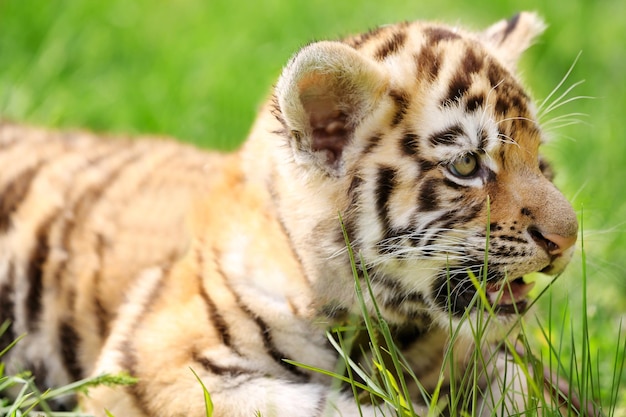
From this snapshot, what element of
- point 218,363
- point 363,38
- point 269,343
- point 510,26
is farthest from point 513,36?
point 218,363

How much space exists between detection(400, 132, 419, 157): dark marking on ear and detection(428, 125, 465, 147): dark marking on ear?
36 mm

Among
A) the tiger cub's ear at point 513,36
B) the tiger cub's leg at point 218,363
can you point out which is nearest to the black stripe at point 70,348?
the tiger cub's leg at point 218,363

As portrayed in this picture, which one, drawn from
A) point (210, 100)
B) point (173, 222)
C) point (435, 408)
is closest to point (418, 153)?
point (435, 408)

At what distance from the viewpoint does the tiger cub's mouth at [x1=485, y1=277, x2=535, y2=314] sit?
7.51 feet

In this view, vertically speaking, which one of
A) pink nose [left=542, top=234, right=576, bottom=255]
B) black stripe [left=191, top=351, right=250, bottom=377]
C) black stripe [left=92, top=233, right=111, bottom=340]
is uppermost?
pink nose [left=542, top=234, right=576, bottom=255]

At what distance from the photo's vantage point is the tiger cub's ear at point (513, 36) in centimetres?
259

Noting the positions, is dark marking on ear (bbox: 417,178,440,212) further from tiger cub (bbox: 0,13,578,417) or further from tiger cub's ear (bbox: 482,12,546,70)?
tiger cub's ear (bbox: 482,12,546,70)

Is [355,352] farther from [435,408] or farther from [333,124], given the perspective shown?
[333,124]

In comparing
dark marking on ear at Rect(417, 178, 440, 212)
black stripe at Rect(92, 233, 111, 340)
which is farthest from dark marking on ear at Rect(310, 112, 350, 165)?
black stripe at Rect(92, 233, 111, 340)

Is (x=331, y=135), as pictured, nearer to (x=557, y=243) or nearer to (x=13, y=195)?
(x=557, y=243)

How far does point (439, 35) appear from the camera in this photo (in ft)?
7.91

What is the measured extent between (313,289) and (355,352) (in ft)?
0.66

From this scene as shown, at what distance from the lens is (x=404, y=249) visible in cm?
225

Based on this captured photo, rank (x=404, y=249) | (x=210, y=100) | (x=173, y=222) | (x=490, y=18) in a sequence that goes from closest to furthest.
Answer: (x=404, y=249) → (x=173, y=222) → (x=210, y=100) → (x=490, y=18)
